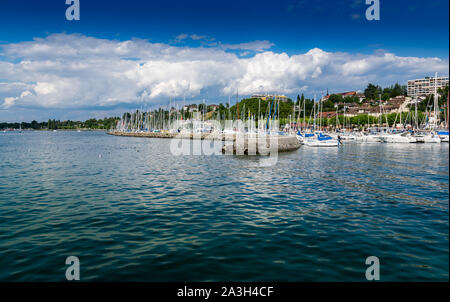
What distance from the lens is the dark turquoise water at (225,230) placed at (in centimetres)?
Answer: 929

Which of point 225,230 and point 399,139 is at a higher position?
point 399,139

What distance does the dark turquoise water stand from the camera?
929 cm

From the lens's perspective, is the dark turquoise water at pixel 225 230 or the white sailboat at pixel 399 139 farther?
the white sailboat at pixel 399 139

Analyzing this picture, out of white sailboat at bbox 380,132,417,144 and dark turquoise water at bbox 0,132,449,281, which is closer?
dark turquoise water at bbox 0,132,449,281

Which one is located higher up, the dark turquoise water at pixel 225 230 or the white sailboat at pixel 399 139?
the white sailboat at pixel 399 139

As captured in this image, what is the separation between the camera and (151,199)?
1839 centimetres

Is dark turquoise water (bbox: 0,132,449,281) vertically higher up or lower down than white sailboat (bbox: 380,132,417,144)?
lower down

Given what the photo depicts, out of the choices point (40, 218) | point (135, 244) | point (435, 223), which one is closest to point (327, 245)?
point (435, 223)

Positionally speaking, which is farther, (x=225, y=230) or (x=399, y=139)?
(x=399, y=139)

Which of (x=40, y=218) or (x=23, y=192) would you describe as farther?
(x=23, y=192)

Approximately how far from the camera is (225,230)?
42.1 feet

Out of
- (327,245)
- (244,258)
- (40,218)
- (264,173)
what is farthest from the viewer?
(264,173)
